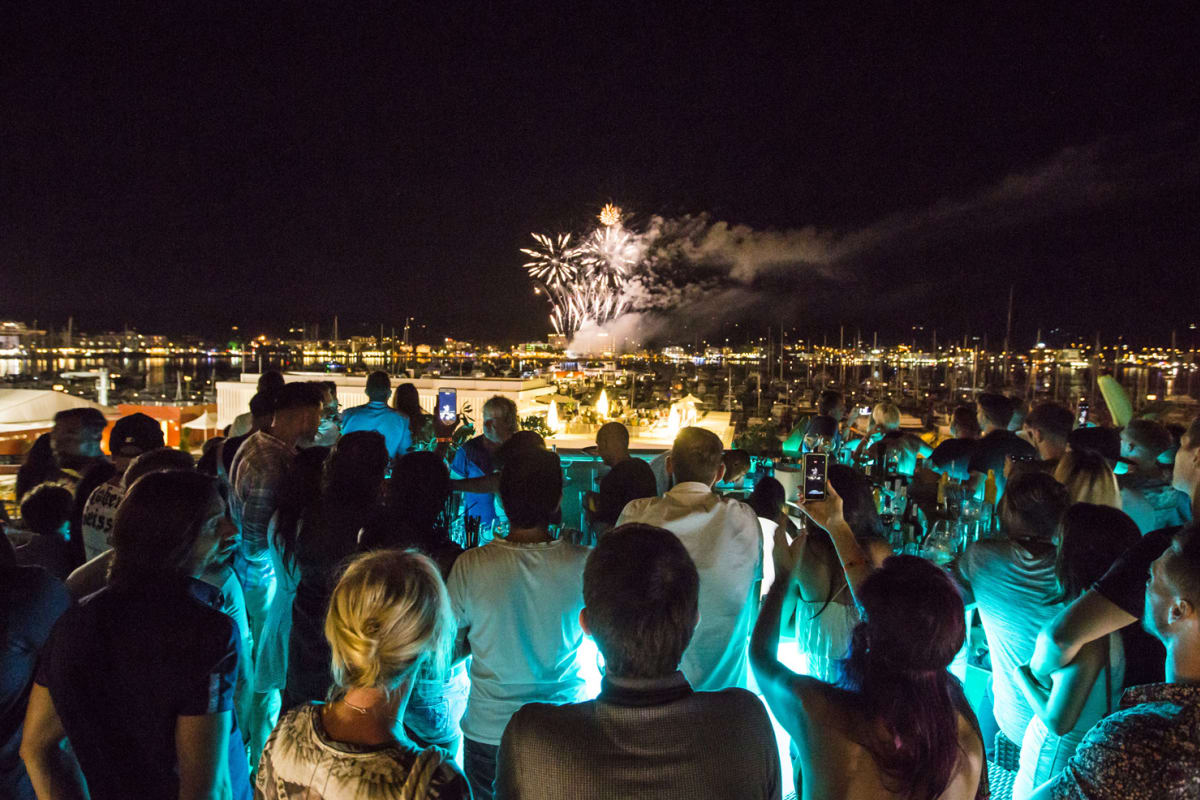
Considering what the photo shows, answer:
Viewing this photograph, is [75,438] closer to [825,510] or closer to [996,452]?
[825,510]

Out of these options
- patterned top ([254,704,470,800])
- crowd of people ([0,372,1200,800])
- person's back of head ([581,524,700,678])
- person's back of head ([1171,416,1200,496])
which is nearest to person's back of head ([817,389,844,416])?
crowd of people ([0,372,1200,800])

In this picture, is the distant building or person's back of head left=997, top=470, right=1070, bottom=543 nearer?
person's back of head left=997, top=470, right=1070, bottom=543

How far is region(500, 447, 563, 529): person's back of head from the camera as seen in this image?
268cm

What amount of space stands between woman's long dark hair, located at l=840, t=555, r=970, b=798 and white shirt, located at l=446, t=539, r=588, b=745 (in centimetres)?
113

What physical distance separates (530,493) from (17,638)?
164cm

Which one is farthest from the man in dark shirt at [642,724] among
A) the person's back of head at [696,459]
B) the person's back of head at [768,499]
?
the person's back of head at [768,499]

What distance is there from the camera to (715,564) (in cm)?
288

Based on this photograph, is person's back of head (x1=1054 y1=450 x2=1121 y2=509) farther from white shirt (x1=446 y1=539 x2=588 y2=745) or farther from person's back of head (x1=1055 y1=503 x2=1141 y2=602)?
white shirt (x1=446 y1=539 x2=588 y2=745)

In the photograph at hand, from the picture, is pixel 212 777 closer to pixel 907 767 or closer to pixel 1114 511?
pixel 907 767

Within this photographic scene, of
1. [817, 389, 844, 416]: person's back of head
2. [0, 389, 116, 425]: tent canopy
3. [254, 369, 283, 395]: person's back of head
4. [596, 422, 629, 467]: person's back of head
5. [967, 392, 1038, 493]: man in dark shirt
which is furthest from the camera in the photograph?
[0, 389, 116, 425]: tent canopy

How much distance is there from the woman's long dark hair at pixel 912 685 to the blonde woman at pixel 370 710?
39.8 inches

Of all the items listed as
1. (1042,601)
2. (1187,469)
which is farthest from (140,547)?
(1187,469)

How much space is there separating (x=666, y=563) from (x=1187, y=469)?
2.93 metres

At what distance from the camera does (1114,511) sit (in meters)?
2.65
